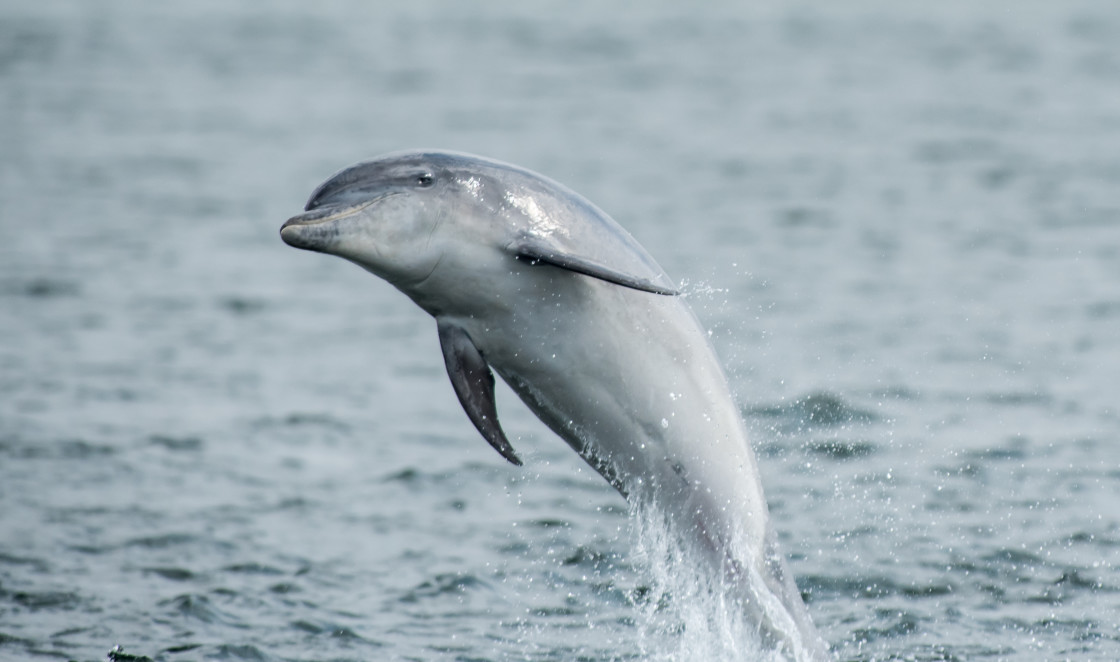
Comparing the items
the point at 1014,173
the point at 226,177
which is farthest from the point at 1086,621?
the point at 226,177

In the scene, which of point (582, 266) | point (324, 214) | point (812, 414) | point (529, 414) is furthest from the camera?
point (529, 414)

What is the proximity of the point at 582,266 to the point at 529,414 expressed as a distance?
795 cm

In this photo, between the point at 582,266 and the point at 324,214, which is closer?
the point at 582,266

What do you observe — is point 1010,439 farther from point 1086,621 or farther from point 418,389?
point 418,389

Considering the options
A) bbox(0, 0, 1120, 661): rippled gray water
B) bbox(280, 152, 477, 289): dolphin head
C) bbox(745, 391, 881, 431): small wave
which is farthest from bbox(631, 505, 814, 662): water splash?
bbox(745, 391, 881, 431): small wave

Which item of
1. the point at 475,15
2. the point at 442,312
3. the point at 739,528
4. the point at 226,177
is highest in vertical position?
the point at 475,15

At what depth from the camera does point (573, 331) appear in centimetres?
754

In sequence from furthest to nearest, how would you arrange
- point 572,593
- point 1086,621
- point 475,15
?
point 475,15, point 572,593, point 1086,621

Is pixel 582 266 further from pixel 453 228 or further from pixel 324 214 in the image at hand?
pixel 324 214

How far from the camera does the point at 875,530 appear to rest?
451 inches

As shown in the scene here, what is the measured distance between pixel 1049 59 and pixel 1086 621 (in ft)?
96.1

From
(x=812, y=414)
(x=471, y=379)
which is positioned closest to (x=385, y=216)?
(x=471, y=379)

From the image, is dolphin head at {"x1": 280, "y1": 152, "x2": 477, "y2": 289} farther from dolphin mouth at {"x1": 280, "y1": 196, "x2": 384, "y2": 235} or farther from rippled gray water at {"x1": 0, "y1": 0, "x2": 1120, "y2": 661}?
rippled gray water at {"x1": 0, "y1": 0, "x2": 1120, "y2": 661}

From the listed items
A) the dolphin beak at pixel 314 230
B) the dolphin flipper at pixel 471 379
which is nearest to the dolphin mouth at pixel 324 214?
the dolphin beak at pixel 314 230
